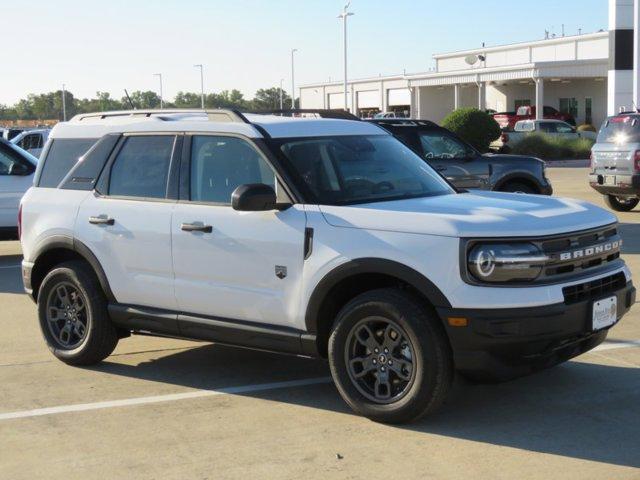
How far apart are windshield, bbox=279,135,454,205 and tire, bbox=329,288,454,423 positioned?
0.85m

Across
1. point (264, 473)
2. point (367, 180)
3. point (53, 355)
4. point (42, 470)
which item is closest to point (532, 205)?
point (367, 180)

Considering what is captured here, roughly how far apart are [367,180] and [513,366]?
1.70 meters

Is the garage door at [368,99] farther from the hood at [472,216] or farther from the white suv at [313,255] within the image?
the hood at [472,216]

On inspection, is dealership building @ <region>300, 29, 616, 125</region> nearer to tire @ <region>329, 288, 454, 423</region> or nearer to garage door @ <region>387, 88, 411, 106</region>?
garage door @ <region>387, 88, 411, 106</region>

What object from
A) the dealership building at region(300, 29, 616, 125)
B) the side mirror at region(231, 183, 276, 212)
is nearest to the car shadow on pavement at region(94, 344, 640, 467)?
the side mirror at region(231, 183, 276, 212)

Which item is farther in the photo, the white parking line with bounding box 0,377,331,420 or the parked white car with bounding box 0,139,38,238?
the parked white car with bounding box 0,139,38,238

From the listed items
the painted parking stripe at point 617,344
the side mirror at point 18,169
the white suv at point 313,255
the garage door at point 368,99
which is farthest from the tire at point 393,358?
the garage door at point 368,99

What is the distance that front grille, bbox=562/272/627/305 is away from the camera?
5539mm

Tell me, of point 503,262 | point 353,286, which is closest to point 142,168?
point 353,286

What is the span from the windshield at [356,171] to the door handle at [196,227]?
2.30ft

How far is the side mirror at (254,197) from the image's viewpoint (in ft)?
19.6

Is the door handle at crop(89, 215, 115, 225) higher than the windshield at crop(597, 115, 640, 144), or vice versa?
the windshield at crop(597, 115, 640, 144)

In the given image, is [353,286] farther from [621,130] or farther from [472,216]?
[621,130]

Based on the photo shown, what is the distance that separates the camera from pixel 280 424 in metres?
5.86
